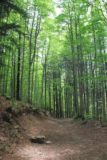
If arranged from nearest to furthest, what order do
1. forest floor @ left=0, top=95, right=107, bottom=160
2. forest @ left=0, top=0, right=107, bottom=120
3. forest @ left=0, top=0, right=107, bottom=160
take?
forest floor @ left=0, top=95, right=107, bottom=160
forest @ left=0, top=0, right=107, bottom=160
forest @ left=0, top=0, right=107, bottom=120

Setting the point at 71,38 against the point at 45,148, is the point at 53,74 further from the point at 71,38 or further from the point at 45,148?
the point at 45,148

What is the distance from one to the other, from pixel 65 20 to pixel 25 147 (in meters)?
13.9

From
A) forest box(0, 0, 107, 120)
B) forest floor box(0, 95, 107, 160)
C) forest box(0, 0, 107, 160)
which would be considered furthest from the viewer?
forest box(0, 0, 107, 120)

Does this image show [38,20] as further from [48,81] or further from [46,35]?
[48,81]

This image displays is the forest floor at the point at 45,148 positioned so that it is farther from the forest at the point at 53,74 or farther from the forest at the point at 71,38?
the forest at the point at 71,38

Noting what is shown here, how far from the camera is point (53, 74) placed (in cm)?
3678

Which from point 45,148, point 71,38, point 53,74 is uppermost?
point 71,38

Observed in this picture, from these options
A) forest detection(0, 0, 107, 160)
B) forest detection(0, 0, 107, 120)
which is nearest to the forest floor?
forest detection(0, 0, 107, 160)

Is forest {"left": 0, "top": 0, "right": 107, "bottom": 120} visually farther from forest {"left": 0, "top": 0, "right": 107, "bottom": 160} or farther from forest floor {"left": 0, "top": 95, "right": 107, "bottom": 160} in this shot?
forest floor {"left": 0, "top": 95, "right": 107, "bottom": 160}

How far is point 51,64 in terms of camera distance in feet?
112

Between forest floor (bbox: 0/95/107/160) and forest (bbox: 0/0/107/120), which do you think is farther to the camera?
forest (bbox: 0/0/107/120)

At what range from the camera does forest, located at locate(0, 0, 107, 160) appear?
9273mm

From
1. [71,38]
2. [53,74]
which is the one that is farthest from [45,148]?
[53,74]

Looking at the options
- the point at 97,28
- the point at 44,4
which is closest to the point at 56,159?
the point at 97,28
